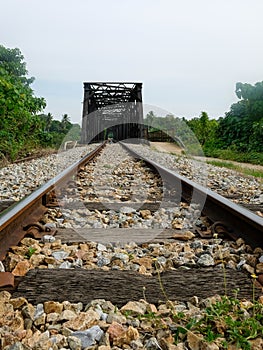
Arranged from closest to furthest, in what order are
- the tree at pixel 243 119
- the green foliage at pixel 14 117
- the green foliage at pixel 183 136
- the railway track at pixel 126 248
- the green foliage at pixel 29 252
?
the railway track at pixel 126 248, the green foliage at pixel 29 252, the green foliage at pixel 14 117, the tree at pixel 243 119, the green foliage at pixel 183 136

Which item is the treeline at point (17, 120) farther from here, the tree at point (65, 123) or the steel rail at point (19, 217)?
the tree at point (65, 123)

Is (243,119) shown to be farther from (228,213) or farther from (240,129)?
(228,213)

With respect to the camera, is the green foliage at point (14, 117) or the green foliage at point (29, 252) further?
the green foliage at point (14, 117)

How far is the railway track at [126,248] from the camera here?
1.45 m

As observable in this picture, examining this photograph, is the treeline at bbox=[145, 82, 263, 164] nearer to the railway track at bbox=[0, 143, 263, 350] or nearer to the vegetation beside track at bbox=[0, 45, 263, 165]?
the vegetation beside track at bbox=[0, 45, 263, 165]

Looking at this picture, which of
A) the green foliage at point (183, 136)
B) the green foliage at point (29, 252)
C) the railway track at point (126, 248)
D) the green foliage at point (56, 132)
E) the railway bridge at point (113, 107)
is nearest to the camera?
the railway track at point (126, 248)

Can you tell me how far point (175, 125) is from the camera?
18.2 metres

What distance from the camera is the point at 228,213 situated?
96.1 inches

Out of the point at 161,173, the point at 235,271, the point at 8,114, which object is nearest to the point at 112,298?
the point at 235,271

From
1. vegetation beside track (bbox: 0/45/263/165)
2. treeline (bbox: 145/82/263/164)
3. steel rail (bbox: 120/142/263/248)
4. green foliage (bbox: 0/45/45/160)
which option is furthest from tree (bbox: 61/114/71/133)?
steel rail (bbox: 120/142/263/248)

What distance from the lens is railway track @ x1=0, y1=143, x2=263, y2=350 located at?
145cm

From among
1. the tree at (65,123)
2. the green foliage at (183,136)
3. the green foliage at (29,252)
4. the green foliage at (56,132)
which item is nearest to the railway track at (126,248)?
the green foliage at (29,252)

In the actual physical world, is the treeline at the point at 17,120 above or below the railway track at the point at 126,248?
above

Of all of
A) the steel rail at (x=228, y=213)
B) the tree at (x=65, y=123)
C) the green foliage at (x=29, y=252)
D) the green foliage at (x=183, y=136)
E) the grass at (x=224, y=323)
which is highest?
the tree at (x=65, y=123)
